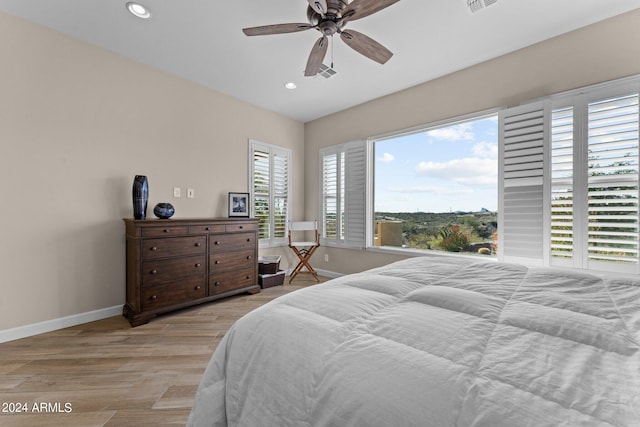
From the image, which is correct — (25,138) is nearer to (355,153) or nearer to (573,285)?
(355,153)

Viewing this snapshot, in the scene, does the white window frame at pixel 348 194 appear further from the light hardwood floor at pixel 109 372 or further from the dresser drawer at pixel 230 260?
the light hardwood floor at pixel 109 372

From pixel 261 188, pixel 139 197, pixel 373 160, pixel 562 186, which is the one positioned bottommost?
pixel 139 197

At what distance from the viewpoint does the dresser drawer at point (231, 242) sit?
316 cm

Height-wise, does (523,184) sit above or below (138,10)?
below

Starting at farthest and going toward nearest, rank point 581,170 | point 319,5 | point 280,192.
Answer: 1. point 280,192
2. point 581,170
3. point 319,5

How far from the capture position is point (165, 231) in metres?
2.74

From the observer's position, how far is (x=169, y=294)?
2773 mm

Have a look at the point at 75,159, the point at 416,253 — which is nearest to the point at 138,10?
the point at 75,159

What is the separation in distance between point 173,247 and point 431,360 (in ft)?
9.13

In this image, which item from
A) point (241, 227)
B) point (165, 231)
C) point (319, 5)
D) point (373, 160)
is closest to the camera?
point (319, 5)

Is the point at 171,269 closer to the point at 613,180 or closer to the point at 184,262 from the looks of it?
the point at 184,262

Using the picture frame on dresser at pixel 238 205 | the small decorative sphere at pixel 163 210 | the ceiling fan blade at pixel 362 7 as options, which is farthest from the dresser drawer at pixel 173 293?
the ceiling fan blade at pixel 362 7

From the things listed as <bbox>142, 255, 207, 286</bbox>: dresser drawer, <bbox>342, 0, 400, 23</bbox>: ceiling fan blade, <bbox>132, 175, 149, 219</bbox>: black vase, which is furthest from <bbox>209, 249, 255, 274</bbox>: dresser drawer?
<bbox>342, 0, 400, 23</bbox>: ceiling fan blade

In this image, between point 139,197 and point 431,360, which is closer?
point 431,360
